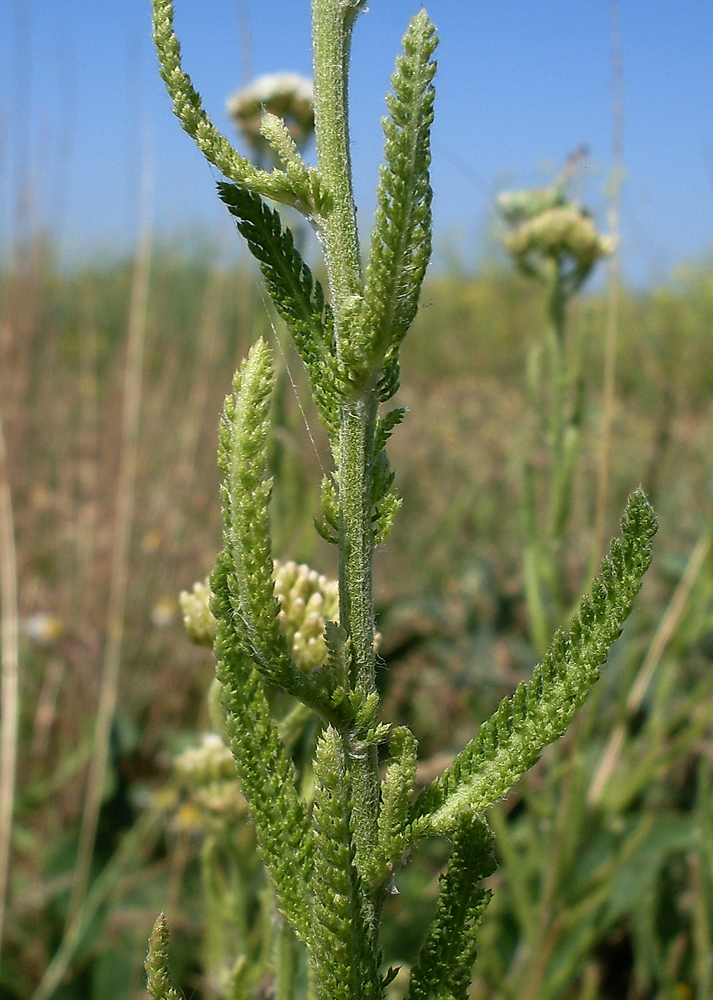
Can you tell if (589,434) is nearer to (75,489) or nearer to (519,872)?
(75,489)

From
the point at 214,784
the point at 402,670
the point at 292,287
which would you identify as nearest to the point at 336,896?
the point at 292,287

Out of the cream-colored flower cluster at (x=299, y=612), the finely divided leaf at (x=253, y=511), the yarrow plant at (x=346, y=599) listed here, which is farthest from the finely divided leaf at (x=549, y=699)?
the cream-colored flower cluster at (x=299, y=612)

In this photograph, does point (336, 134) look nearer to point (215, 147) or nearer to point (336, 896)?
point (215, 147)

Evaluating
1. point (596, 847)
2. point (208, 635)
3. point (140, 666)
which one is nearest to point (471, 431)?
point (140, 666)

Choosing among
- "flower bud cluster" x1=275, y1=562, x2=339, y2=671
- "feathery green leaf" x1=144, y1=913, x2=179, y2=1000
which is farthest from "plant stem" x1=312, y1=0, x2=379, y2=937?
"flower bud cluster" x1=275, y1=562, x2=339, y2=671

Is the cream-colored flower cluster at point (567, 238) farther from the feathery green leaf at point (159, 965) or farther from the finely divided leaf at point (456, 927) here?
the feathery green leaf at point (159, 965)
